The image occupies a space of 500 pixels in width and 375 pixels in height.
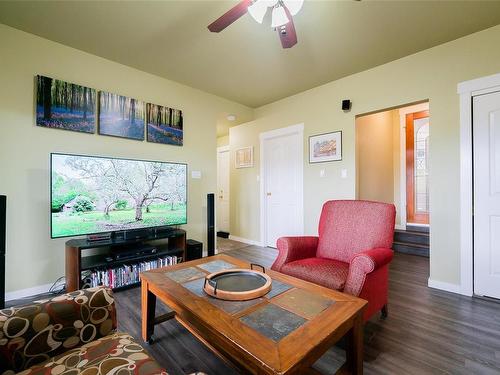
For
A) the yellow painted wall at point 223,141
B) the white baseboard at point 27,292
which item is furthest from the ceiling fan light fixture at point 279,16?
the yellow painted wall at point 223,141

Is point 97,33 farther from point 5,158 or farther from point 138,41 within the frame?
point 5,158

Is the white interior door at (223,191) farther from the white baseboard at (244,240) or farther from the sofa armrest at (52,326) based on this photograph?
the sofa armrest at (52,326)

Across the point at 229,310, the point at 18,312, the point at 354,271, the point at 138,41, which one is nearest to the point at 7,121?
the point at 138,41

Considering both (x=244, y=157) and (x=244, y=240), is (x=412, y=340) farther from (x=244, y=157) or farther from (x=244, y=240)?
(x=244, y=157)

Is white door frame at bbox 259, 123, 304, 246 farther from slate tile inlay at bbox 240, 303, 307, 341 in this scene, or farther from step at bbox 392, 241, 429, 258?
slate tile inlay at bbox 240, 303, 307, 341

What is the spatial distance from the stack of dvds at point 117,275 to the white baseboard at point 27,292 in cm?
49

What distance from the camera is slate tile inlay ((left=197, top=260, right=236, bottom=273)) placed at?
1691 millimetres

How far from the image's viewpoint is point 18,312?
93cm

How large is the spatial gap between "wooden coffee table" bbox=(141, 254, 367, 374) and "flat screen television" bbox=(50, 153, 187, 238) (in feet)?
4.23

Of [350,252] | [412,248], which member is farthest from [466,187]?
[412,248]

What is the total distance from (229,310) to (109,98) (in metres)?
→ 2.77

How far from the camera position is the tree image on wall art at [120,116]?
109 inches

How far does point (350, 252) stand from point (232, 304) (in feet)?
4.10

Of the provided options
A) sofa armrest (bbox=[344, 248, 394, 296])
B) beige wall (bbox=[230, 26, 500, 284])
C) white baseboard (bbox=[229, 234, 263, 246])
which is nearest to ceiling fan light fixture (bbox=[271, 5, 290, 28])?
sofa armrest (bbox=[344, 248, 394, 296])
